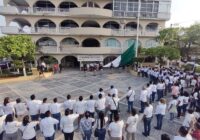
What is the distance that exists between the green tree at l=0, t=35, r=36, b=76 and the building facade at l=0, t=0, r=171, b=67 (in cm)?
675

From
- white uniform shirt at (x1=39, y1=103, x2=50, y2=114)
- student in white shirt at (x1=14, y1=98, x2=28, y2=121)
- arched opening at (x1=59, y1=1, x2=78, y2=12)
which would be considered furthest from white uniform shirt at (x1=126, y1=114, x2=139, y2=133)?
arched opening at (x1=59, y1=1, x2=78, y2=12)

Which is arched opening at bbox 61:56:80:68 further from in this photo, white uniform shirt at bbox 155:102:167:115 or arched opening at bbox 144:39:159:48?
white uniform shirt at bbox 155:102:167:115

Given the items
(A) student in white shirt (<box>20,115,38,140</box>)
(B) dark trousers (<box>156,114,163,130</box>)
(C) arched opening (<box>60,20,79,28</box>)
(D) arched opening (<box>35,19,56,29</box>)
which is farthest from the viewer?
(C) arched opening (<box>60,20,79,28</box>)

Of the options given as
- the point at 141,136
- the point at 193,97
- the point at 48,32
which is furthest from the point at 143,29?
the point at 141,136

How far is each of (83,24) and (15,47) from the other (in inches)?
560

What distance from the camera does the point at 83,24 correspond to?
32.5m

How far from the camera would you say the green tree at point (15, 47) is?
20297 millimetres

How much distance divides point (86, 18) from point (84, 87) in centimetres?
1554

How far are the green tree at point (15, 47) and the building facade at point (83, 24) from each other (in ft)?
22.1

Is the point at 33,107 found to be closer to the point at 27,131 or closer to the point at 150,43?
the point at 27,131

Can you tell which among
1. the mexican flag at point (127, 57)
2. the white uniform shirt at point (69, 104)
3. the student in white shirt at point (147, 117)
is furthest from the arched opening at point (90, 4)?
the student in white shirt at point (147, 117)

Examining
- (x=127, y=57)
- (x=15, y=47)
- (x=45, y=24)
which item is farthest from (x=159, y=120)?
(x=45, y=24)

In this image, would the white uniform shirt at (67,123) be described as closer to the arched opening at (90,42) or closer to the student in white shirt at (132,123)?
the student in white shirt at (132,123)

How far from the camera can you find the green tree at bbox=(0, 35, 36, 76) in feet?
66.6
